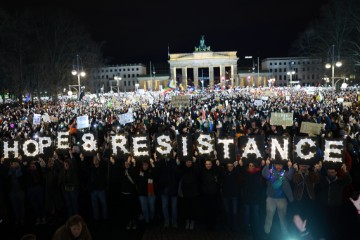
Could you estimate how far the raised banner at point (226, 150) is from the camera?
26.0ft

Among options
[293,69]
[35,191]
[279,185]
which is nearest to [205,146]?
[279,185]

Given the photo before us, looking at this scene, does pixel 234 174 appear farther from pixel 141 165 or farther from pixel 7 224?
pixel 7 224

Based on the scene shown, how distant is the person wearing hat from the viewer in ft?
23.6

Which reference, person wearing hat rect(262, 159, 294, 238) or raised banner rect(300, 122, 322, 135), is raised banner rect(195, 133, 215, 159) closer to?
person wearing hat rect(262, 159, 294, 238)

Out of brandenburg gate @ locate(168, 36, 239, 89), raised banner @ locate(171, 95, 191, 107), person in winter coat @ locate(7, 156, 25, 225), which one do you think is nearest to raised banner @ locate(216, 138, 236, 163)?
person in winter coat @ locate(7, 156, 25, 225)

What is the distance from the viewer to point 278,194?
23.7ft

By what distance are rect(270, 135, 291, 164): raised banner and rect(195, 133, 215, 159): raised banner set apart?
53.5 inches

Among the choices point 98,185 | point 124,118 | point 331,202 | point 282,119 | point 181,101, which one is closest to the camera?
point 331,202

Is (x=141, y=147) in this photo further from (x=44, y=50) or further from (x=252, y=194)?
(x=44, y=50)

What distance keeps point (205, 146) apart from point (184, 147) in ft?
1.60

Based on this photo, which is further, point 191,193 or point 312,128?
point 312,128

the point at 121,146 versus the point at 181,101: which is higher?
the point at 181,101

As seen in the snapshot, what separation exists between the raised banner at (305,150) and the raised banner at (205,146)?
182cm

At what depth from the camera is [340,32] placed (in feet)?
123
